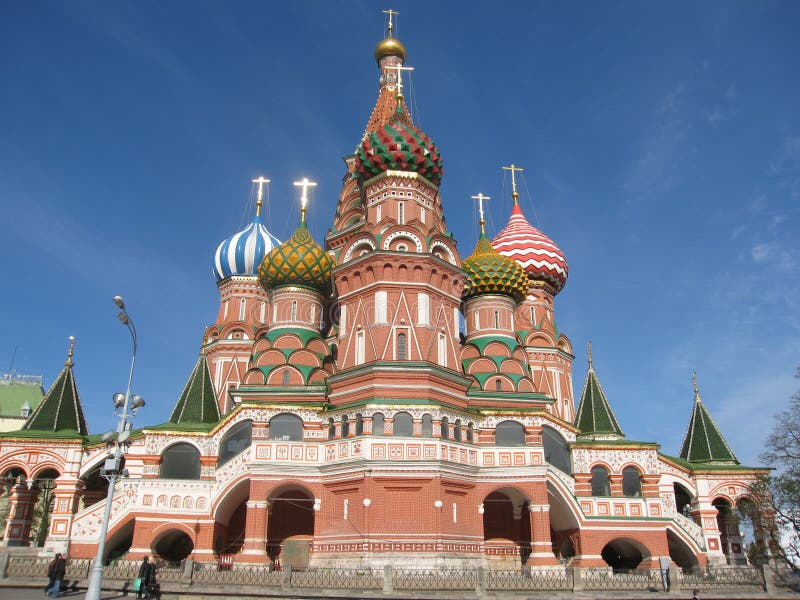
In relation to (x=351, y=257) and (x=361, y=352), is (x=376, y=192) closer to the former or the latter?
(x=351, y=257)

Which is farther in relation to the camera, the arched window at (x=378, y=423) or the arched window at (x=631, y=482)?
the arched window at (x=631, y=482)

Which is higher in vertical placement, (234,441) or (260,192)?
(260,192)

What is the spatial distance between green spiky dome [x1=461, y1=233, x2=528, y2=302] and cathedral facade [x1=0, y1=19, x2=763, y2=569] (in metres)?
0.08

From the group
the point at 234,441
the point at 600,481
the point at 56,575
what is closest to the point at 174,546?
the point at 234,441

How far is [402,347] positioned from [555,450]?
6.73 meters

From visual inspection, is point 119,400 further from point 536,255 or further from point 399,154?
point 536,255

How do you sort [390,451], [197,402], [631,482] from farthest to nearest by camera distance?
[197,402]
[631,482]
[390,451]

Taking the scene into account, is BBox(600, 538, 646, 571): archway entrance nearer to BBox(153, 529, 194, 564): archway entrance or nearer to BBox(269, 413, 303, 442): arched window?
BBox(269, 413, 303, 442): arched window

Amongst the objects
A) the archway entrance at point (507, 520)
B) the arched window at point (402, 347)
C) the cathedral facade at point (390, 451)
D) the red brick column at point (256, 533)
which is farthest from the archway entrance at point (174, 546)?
the archway entrance at point (507, 520)

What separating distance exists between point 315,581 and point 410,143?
15593mm

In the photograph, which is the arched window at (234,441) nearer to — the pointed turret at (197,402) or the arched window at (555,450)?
the pointed turret at (197,402)

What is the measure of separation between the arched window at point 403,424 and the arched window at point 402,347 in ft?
6.81

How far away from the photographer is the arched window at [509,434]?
22922 millimetres

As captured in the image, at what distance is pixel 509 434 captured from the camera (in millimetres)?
23016
